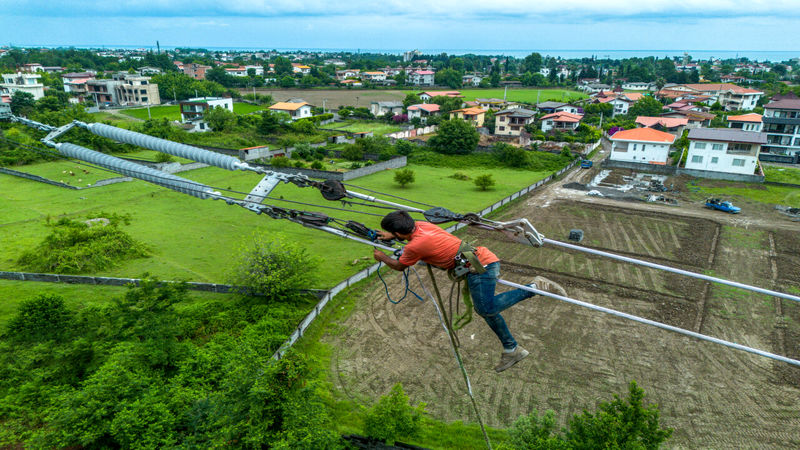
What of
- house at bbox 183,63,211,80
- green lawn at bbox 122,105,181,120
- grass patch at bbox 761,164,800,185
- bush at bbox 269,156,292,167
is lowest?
grass patch at bbox 761,164,800,185

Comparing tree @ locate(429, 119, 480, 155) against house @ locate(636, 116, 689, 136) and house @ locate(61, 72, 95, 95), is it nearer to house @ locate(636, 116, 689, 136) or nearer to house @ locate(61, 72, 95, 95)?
house @ locate(636, 116, 689, 136)

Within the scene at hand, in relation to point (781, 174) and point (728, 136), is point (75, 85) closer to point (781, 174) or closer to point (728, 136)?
point (728, 136)

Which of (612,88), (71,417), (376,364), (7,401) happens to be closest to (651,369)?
(376,364)

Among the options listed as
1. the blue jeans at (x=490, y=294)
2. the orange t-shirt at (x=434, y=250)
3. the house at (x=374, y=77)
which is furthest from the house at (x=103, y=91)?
the blue jeans at (x=490, y=294)

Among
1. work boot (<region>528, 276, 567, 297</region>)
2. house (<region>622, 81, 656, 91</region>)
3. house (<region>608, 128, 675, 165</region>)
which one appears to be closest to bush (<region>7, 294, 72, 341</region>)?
work boot (<region>528, 276, 567, 297</region>)

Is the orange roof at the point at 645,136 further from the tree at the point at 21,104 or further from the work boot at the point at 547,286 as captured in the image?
the tree at the point at 21,104

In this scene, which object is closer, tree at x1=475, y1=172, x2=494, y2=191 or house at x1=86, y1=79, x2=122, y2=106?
tree at x1=475, y1=172, x2=494, y2=191

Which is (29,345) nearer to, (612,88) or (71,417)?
(71,417)
